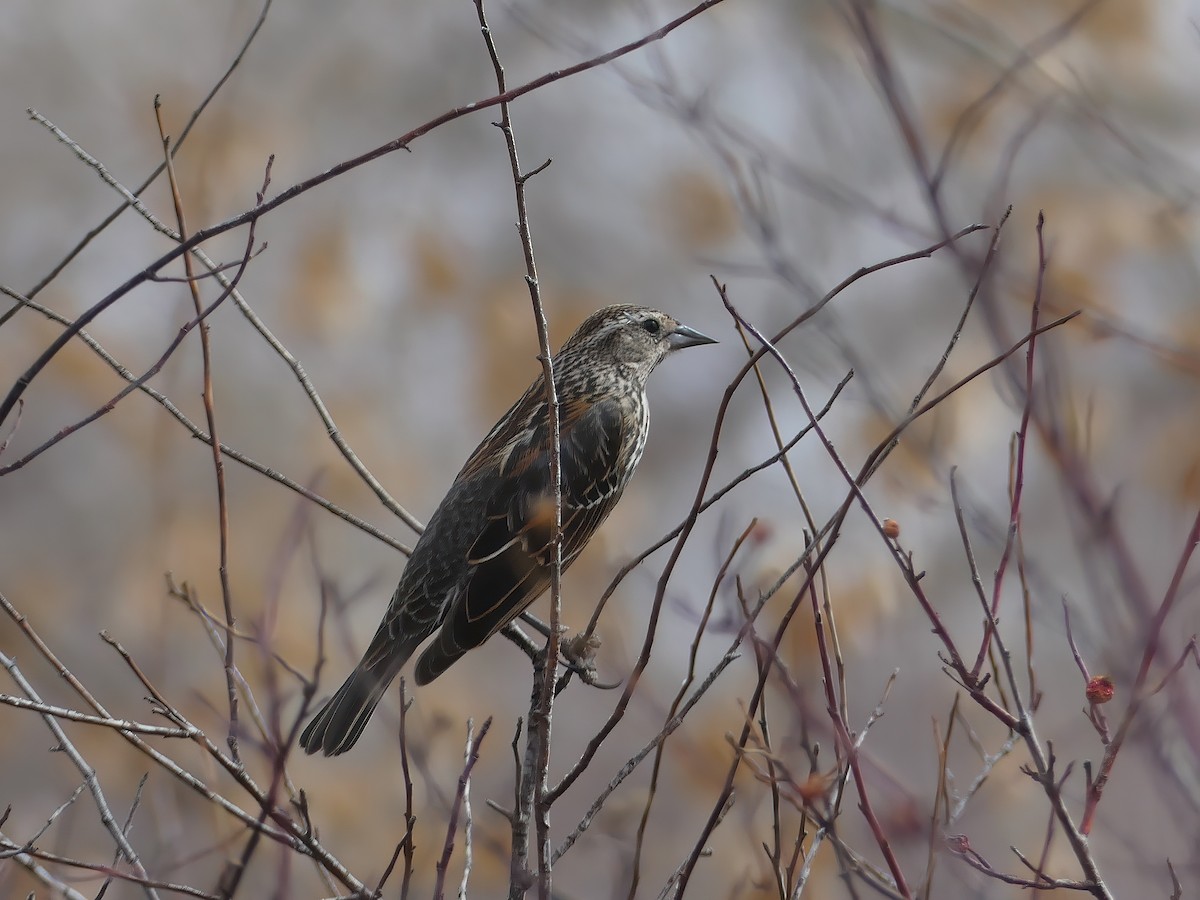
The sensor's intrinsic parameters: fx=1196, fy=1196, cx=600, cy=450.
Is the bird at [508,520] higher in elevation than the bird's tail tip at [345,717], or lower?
higher

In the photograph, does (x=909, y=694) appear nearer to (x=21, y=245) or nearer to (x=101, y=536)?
(x=101, y=536)

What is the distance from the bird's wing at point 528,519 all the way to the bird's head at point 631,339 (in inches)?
10.6

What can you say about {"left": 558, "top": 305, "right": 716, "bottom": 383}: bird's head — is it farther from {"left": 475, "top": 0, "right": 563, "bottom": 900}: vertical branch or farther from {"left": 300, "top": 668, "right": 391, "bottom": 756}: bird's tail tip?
{"left": 475, "top": 0, "right": 563, "bottom": 900}: vertical branch

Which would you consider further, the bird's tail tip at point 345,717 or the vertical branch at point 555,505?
the bird's tail tip at point 345,717

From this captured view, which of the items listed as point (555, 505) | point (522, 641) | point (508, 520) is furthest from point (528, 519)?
point (555, 505)

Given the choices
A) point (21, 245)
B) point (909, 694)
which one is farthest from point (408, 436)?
point (909, 694)

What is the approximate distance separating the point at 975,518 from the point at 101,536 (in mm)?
5054

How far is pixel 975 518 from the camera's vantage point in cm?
225

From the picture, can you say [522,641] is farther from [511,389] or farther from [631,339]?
[511,389]

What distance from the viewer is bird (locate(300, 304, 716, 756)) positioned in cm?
308

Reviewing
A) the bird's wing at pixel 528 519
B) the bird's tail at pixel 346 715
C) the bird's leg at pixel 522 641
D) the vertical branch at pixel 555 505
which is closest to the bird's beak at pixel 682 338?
the bird's wing at pixel 528 519

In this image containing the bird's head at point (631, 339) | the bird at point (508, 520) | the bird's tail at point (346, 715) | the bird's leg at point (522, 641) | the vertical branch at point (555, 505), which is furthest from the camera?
the bird's head at point (631, 339)

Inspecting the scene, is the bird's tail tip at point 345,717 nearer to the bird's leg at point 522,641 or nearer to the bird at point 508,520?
the bird at point 508,520

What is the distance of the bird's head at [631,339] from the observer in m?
3.84
